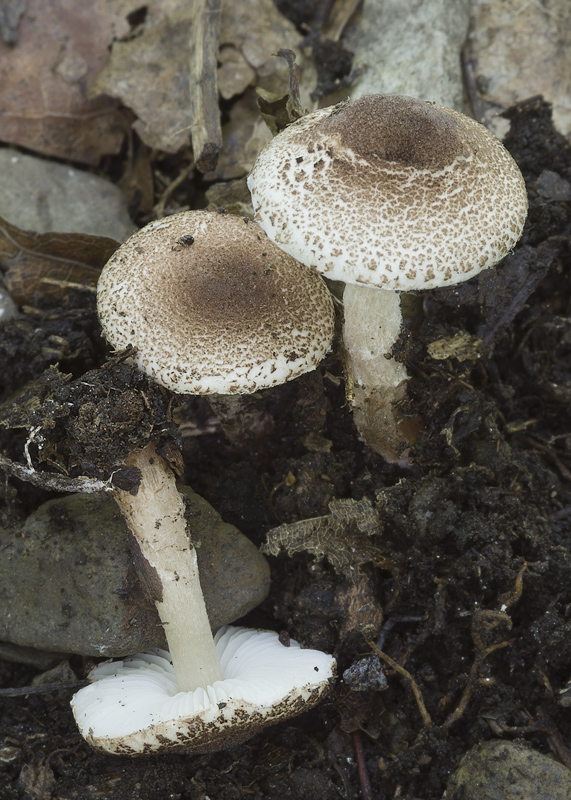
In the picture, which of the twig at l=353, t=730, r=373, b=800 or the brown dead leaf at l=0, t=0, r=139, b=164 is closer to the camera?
the twig at l=353, t=730, r=373, b=800

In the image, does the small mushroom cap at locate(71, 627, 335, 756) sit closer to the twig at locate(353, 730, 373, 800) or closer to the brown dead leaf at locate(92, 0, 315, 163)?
the twig at locate(353, 730, 373, 800)

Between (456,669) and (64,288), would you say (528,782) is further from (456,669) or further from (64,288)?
(64,288)

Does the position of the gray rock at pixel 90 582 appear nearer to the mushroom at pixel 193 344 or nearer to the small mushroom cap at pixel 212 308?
the mushroom at pixel 193 344

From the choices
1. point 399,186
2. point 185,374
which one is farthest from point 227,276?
point 399,186

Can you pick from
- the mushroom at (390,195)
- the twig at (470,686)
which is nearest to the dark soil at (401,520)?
the twig at (470,686)

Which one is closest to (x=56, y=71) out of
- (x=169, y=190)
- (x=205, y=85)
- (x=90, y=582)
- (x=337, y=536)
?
(x=169, y=190)

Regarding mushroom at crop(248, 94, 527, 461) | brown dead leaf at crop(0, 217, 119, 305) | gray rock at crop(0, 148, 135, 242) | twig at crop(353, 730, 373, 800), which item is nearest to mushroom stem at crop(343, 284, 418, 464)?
mushroom at crop(248, 94, 527, 461)
